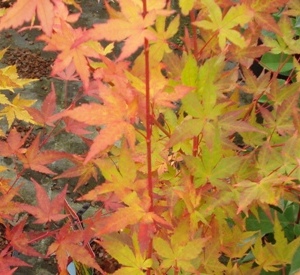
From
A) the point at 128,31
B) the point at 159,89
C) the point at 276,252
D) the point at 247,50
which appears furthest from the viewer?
the point at 276,252

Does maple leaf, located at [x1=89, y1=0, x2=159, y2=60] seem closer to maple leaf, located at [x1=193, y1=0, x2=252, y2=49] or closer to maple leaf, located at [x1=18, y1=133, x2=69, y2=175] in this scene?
maple leaf, located at [x1=193, y1=0, x2=252, y2=49]

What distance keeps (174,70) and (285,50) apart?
0.38 metres

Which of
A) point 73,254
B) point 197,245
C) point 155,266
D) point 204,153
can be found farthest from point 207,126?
point 73,254

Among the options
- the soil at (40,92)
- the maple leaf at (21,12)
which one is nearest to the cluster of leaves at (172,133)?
the maple leaf at (21,12)

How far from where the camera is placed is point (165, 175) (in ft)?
3.45

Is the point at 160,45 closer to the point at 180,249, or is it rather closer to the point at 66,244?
the point at 180,249

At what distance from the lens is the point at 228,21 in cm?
85

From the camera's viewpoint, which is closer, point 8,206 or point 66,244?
point 66,244

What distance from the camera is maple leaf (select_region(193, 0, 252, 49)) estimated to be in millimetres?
833

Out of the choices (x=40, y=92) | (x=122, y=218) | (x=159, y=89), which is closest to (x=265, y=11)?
(x=159, y=89)

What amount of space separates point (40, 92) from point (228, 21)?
1811 millimetres

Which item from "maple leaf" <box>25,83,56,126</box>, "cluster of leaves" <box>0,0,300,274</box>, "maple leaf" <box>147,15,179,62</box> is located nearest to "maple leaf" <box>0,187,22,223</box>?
"cluster of leaves" <box>0,0,300,274</box>

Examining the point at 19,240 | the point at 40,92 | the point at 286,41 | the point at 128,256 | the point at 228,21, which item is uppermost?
the point at 228,21

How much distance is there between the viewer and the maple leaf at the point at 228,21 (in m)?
0.83
